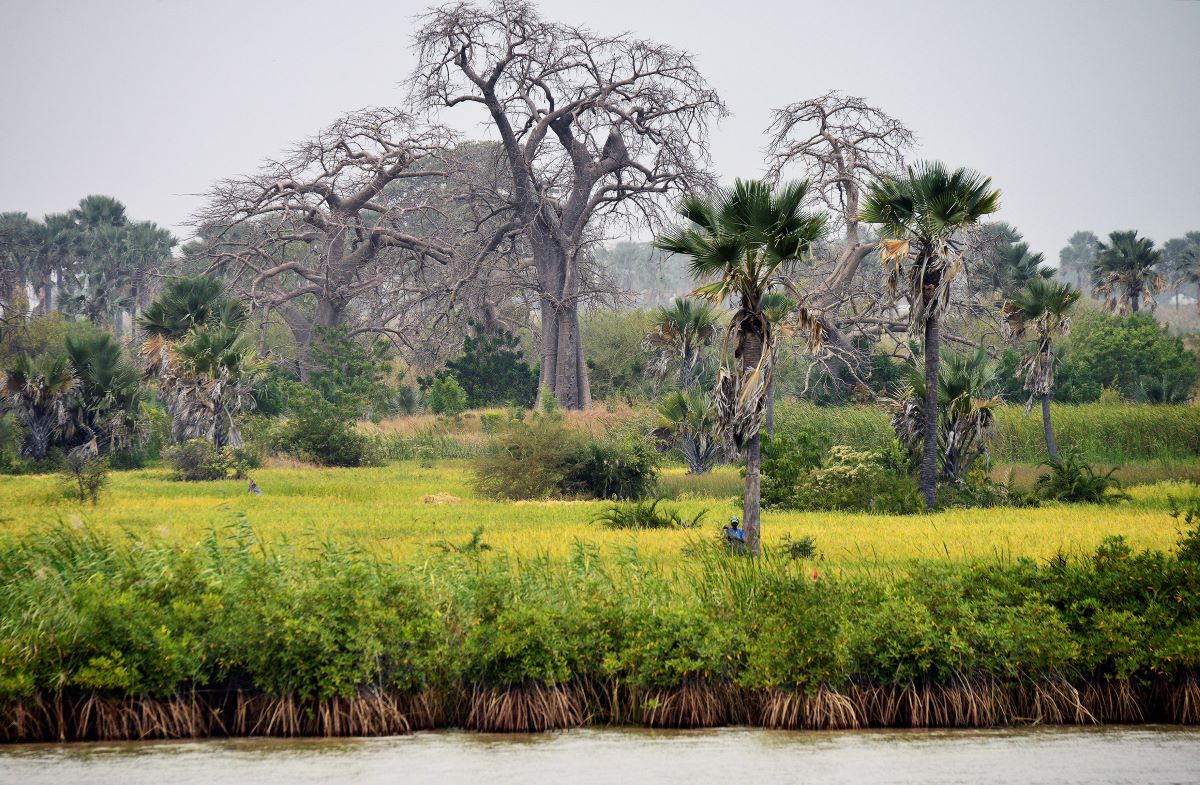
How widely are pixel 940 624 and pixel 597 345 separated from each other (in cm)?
4909

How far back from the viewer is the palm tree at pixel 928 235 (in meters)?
24.4

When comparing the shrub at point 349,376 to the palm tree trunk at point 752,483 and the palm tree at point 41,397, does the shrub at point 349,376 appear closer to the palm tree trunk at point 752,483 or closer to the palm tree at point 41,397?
the palm tree at point 41,397

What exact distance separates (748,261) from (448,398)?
28424mm

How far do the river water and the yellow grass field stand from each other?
132 inches

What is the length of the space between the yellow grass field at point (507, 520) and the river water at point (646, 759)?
3.34 metres

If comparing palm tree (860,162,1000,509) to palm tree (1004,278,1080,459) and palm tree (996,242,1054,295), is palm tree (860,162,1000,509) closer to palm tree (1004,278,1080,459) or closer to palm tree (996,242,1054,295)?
palm tree (1004,278,1080,459)

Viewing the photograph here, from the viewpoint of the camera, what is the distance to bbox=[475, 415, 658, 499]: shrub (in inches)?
1089

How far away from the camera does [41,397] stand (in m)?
33.7

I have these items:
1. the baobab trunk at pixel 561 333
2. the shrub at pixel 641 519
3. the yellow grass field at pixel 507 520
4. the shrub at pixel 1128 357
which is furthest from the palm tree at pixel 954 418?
the shrub at pixel 1128 357

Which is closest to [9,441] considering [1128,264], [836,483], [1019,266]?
[836,483]

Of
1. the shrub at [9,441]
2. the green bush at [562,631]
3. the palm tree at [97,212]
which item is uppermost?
the palm tree at [97,212]

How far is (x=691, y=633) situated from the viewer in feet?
35.3

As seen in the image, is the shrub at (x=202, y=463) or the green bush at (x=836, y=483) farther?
the shrub at (x=202, y=463)

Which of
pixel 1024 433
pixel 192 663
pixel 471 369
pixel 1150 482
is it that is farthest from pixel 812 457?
pixel 471 369
